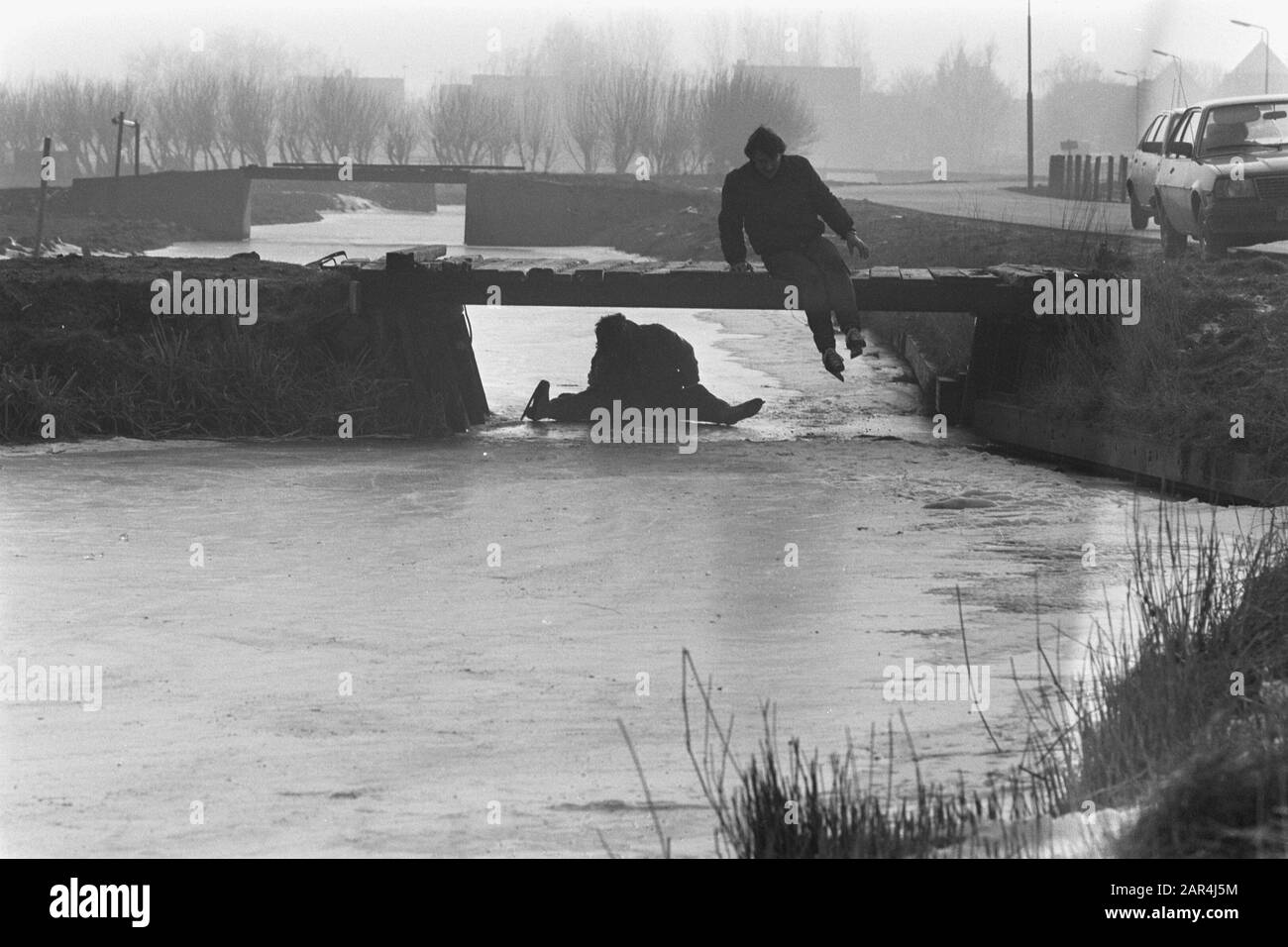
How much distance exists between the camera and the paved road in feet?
93.6

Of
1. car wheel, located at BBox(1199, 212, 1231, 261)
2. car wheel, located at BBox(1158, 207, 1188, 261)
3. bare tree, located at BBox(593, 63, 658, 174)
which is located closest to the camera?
car wheel, located at BBox(1199, 212, 1231, 261)

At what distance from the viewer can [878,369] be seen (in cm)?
2400

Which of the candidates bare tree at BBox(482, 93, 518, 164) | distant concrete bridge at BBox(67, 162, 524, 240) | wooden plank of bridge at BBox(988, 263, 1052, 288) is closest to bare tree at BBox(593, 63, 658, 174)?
bare tree at BBox(482, 93, 518, 164)

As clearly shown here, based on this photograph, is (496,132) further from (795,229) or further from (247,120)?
(795,229)

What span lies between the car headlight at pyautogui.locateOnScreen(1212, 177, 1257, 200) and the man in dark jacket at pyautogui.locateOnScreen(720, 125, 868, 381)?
6990 mm

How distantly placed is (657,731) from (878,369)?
54.2ft

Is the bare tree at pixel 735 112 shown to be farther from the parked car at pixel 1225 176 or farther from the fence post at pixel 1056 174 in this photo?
the parked car at pixel 1225 176

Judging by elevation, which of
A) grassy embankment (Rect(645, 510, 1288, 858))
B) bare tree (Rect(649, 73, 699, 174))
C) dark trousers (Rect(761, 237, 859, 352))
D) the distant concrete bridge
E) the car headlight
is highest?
bare tree (Rect(649, 73, 699, 174))

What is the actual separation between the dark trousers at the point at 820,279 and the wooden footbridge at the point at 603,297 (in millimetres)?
2377

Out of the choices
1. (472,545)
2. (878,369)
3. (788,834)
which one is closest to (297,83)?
(878,369)

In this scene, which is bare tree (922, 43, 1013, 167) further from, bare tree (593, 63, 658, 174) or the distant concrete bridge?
the distant concrete bridge

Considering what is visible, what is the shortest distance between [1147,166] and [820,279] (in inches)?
378

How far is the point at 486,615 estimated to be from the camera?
35.2ft
